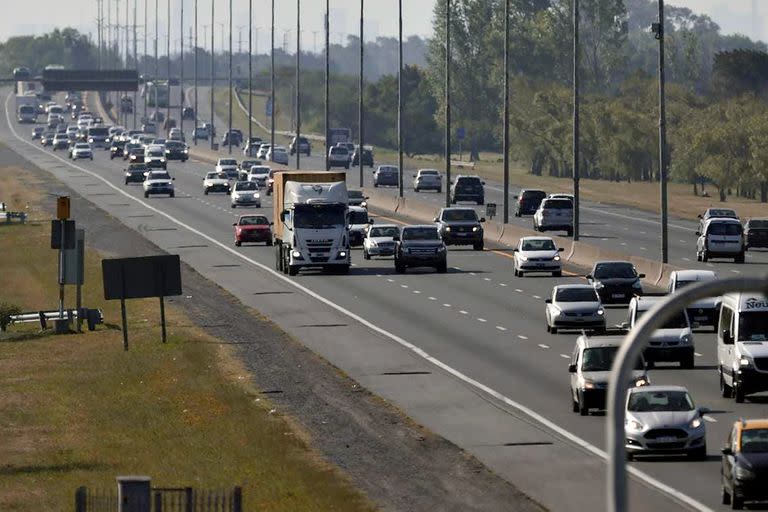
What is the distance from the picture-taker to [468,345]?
54031 millimetres

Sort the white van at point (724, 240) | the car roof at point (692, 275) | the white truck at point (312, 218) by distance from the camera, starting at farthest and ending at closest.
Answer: the white van at point (724, 240), the white truck at point (312, 218), the car roof at point (692, 275)

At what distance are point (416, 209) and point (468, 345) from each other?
59976mm

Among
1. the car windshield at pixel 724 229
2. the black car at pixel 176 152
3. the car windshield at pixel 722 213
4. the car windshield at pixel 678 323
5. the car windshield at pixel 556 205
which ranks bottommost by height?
the car windshield at pixel 678 323

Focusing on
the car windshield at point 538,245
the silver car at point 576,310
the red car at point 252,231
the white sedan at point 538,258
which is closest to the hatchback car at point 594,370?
the silver car at point 576,310

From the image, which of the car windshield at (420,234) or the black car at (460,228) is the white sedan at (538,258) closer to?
the car windshield at (420,234)

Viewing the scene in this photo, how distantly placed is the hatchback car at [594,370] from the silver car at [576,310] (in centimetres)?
1485

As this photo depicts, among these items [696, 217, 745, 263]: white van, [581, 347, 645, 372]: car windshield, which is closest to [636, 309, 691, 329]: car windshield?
[581, 347, 645, 372]: car windshield

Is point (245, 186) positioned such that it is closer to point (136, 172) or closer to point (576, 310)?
point (136, 172)

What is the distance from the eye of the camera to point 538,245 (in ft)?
254

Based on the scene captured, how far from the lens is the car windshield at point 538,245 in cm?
7700

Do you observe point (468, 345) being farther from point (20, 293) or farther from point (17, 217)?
point (17, 217)

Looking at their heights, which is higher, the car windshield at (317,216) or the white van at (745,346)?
the car windshield at (317,216)

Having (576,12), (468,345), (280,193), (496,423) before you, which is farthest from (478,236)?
(496,423)

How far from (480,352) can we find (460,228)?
3852 cm
